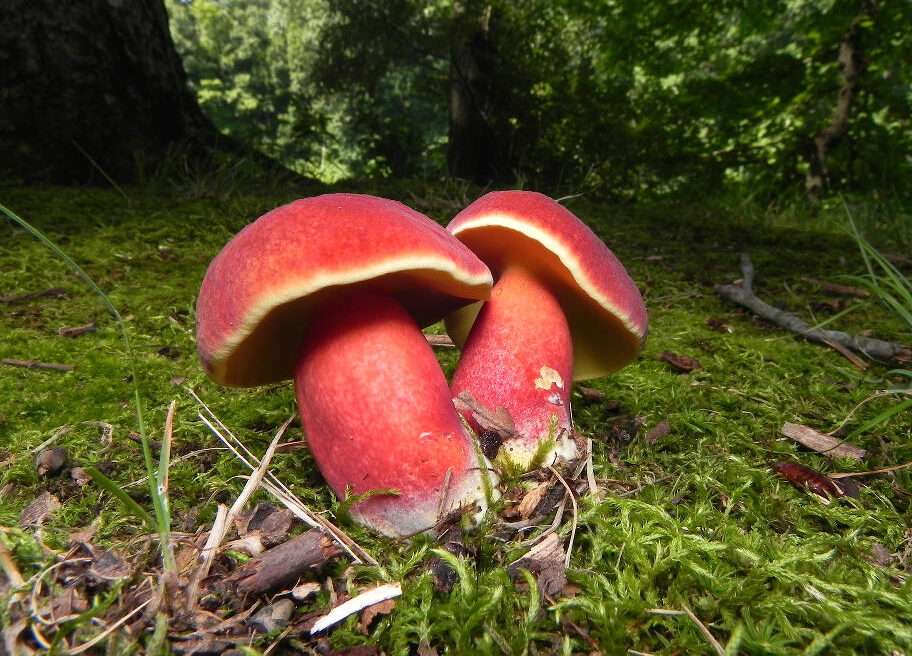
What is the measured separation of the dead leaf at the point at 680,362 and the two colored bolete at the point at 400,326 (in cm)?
67

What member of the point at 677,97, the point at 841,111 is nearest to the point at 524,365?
the point at 677,97

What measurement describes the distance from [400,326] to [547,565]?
55cm

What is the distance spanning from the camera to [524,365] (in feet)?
4.15

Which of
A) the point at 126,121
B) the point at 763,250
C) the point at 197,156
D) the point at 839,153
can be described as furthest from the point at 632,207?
the point at 126,121

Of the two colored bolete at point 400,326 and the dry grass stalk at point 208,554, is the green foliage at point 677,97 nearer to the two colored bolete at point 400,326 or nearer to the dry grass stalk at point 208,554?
the two colored bolete at point 400,326

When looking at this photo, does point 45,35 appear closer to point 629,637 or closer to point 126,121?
point 126,121

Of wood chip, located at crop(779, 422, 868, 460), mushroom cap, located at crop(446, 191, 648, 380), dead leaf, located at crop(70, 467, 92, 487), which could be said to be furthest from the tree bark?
dead leaf, located at crop(70, 467, 92, 487)

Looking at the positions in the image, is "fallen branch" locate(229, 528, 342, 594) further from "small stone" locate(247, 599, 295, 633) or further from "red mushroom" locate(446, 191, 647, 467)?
"red mushroom" locate(446, 191, 647, 467)

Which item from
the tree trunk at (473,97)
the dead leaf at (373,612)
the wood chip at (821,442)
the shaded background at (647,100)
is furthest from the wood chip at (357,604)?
the tree trunk at (473,97)

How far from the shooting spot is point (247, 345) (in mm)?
1137

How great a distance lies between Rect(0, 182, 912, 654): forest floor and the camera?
0.82 m

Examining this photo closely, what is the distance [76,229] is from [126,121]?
1092 mm

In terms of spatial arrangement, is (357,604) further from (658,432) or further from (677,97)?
(677,97)

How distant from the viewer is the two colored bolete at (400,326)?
37.3 inches
